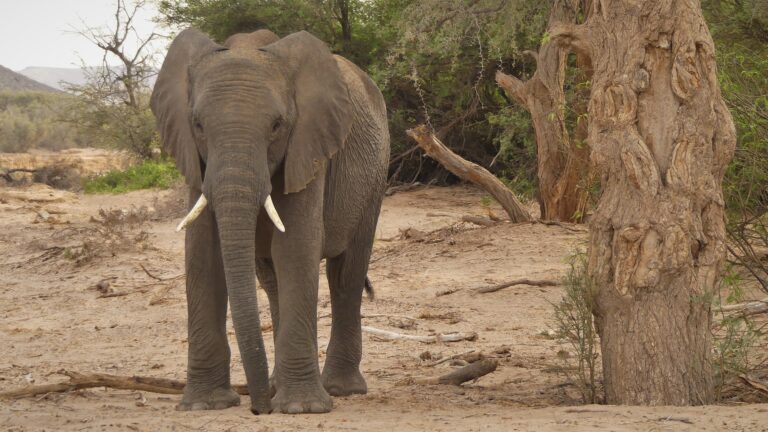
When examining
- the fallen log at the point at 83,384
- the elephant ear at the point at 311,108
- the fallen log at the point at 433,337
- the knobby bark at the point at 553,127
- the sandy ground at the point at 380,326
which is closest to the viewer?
the sandy ground at the point at 380,326

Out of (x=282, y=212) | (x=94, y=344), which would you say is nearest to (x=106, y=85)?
(x=94, y=344)

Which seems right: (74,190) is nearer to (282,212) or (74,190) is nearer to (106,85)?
(106,85)

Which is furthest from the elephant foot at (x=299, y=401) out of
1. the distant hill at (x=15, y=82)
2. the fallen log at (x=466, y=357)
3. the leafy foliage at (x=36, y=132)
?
the distant hill at (x=15, y=82)

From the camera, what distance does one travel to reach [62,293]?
37.8 feet

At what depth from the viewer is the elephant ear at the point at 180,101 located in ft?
18.1

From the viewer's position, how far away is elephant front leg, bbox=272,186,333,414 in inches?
221

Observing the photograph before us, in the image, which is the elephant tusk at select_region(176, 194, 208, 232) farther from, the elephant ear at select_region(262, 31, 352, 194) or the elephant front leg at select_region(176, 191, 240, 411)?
the elephant ear at select_region(262, 31, 352, 194)

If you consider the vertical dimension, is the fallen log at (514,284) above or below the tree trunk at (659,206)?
below

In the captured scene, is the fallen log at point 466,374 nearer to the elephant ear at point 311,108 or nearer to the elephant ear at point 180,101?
the elephant ear at point 311,108

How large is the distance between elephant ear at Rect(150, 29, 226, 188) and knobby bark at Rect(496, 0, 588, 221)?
6518 mm

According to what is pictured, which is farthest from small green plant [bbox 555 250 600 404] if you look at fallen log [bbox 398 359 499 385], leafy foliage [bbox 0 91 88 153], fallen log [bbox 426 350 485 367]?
leafy foliage [bbox 0 91 88 153]

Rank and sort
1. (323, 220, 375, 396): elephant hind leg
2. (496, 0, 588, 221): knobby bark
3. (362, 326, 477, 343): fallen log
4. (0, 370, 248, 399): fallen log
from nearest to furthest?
1. (0, 370, 248, 399): fallen log
2. (323, 220, 375, 396): elephant hind leg
3. (362, 326, 477, 343): fallen log
4. (496, 0, 588, 221): knobby bark

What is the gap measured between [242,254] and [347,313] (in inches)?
65.1

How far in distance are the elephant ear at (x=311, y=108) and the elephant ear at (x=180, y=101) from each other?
39cm
